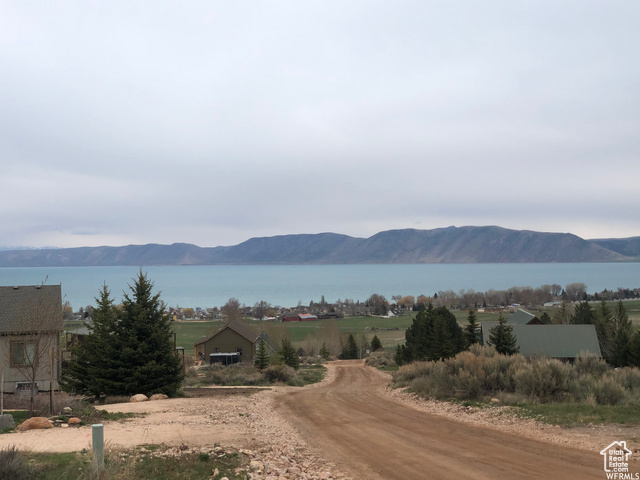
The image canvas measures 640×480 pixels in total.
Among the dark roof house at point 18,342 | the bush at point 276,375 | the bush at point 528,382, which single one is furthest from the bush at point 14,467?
the bush at point 276,375

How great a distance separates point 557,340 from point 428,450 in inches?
1266

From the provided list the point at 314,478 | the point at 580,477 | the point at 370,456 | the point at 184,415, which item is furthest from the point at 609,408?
the point at 184,415

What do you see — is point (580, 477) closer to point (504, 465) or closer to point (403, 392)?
point (504, 465)

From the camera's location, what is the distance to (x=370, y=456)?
10.6 metres

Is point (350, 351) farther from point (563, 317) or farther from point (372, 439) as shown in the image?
point (372, 439)

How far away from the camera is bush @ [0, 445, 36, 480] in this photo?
7859 mm

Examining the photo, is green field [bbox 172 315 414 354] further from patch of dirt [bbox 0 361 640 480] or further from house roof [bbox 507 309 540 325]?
patch of dirt [bbox 0 361 640 480]

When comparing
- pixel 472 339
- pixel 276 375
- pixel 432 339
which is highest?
pixel 432 339

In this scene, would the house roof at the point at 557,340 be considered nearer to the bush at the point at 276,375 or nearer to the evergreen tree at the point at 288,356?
the bush at the point at 276,375

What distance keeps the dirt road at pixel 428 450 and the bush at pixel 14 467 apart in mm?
5572

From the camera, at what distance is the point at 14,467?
26.1 feet

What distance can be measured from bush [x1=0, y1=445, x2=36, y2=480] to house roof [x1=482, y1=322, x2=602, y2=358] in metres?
36.0

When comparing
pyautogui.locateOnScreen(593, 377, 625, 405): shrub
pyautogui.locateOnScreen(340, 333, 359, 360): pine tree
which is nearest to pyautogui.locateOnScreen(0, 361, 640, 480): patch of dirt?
pyautogui.locateOnScreen(593, 377, 625, 405): shrub

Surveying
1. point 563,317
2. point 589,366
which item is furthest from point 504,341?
point 563,317
